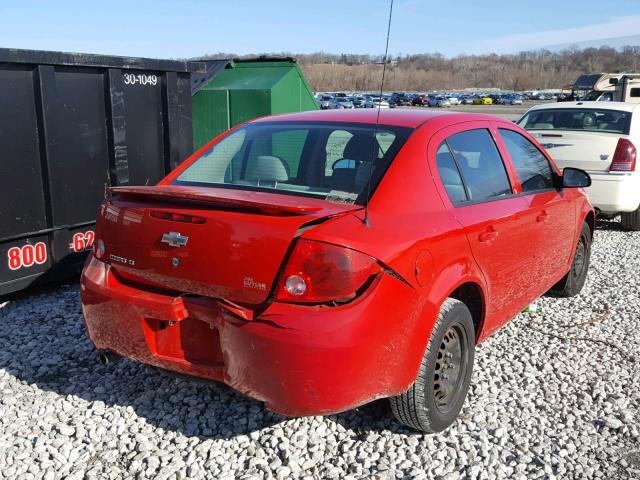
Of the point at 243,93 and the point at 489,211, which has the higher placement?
the point at 243,93

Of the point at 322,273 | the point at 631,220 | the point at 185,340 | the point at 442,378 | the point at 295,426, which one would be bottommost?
the point at 631,220

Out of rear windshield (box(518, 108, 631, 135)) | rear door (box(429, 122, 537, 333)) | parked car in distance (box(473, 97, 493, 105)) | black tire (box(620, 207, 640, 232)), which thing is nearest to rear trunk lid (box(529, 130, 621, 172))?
rear windshield (box(518, 108, 631, 135))

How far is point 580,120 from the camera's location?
8.86m

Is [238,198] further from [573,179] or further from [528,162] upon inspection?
[573,179]

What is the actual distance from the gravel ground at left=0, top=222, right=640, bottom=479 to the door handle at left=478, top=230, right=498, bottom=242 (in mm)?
950

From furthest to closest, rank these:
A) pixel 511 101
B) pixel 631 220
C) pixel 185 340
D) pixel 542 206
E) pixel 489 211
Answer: pixel 511 101 → pixel 631 220 → pixel 542 206 → pixel 489 211 → pixel 185 340

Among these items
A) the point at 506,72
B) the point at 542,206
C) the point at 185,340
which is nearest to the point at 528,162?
the point at 542,206

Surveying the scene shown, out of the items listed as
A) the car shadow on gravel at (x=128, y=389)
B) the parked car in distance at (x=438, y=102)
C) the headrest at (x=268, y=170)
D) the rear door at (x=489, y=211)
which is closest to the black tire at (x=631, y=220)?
the rear door at (x=489, y=211)

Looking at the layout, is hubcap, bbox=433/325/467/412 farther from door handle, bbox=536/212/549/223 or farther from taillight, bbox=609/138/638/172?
taillight, bbox=609/138/638/172

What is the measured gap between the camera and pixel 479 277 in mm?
3348

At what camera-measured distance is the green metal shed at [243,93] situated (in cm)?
899

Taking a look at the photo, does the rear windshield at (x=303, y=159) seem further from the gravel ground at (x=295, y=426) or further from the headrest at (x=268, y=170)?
the gravel ground at (x=295, y=426)

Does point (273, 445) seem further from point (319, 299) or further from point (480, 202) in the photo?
point (480, 202)

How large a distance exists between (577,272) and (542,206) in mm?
1697
